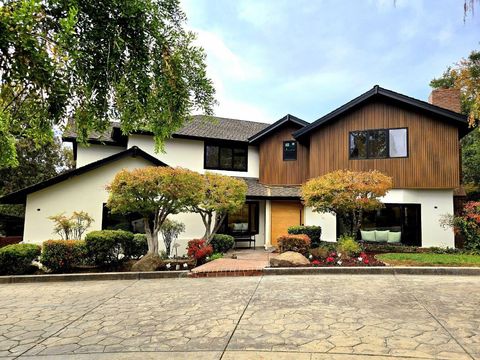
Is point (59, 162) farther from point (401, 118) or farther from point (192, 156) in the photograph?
point (401, 118)

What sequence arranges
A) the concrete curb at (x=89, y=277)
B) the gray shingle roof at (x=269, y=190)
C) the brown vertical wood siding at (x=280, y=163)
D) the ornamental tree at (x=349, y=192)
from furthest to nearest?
the brown vertical wood siding at (x=280, y=163) < the gray shingle roof at (x=269, y=190) < the ornamental tree at (x=349, y=192) < the concrete curb at (x=89, y=277)

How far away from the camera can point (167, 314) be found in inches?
216

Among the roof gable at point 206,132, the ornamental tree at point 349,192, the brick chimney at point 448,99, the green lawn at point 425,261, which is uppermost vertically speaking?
the brick chimney at point 448,99

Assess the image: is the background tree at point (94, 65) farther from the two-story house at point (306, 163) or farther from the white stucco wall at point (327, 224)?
the white stucco wall at point (327, 224)

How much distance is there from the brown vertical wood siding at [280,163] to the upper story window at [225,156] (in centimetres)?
111

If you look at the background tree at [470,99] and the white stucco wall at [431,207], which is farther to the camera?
the background tree at [470,99]

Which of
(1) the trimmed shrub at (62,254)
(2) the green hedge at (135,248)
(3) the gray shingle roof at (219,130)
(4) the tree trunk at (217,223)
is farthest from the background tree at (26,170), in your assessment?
(4) the tree trunk at (217,223)

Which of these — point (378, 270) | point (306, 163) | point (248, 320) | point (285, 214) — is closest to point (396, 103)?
point (306, 163)

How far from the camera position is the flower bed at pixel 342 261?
9664mm

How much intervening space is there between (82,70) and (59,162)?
25.6 metres

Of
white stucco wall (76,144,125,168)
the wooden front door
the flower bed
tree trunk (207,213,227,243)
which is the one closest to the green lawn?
the flower bed

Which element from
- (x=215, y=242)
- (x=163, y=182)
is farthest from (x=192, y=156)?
(x=163, y=182)

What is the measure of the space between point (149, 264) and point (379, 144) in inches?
446

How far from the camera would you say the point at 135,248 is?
10.6 meters
